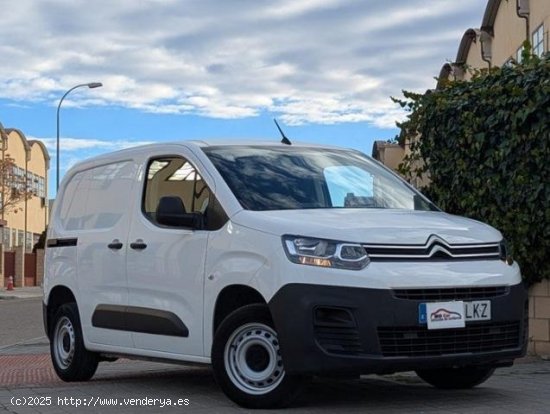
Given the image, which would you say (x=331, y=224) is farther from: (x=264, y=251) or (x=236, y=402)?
(x=236, y=402)

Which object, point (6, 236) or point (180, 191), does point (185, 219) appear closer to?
point (180, 191)

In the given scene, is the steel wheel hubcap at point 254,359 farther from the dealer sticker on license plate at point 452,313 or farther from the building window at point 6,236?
the building window at point 6,236

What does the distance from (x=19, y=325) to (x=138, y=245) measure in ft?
43.6

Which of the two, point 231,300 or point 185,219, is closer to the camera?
point 231,300

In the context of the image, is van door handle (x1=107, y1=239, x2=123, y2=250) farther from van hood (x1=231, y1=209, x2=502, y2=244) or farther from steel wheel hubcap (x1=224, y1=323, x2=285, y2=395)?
steel wheel hubcap (x1=224, y1=323, x2=285, y2=395)

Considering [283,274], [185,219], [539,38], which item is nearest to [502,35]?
[539,38]

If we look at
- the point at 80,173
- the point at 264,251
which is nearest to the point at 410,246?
the point at 264,251

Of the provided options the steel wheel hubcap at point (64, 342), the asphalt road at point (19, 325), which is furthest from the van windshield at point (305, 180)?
the asphalt road at point (19, 325)

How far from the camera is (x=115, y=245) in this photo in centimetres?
784

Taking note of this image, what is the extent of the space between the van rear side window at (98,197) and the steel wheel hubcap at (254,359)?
1982mm

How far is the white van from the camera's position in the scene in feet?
19.8

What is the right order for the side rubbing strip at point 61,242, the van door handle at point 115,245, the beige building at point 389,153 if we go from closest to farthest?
the van door handle at point 115,245, the side rubbing strip at point 61,242, the beige building at point 389,153

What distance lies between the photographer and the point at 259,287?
629cm

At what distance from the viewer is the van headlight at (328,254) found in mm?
6059
